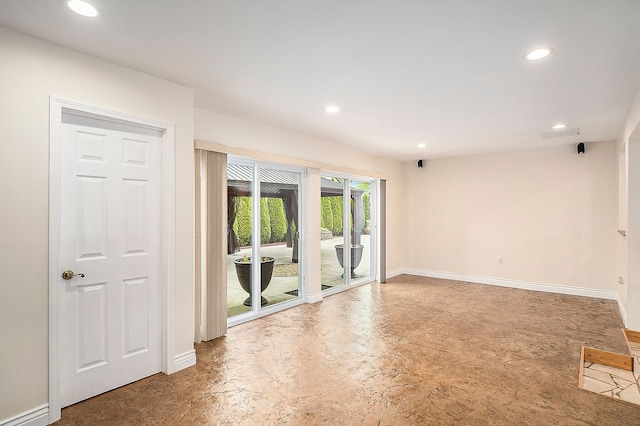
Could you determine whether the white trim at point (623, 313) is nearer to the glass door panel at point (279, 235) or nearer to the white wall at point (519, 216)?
the white wall at point (519, 216)

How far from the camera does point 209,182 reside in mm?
3568

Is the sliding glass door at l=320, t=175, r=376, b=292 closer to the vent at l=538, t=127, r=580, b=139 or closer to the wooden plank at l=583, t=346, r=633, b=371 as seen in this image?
the vent at l=538, t=127, r=580, b=139

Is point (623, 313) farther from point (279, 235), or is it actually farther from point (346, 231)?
point (279, 235)

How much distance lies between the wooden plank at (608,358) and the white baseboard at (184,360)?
12.3 feet

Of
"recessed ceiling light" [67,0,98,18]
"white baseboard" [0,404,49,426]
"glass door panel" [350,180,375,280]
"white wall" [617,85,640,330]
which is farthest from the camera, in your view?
"glass door panel" [350,180,375,280]

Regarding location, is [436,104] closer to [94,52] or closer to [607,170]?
[94,52]

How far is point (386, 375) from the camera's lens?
9.26ft

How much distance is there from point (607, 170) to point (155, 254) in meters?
6.59

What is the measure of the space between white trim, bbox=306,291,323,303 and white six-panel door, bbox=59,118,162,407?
246 cm

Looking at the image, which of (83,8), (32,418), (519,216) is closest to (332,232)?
(519,216)

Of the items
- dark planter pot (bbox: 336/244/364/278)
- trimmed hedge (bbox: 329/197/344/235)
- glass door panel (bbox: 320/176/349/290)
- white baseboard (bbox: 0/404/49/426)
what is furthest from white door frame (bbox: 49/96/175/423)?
dark planter pot (bbox: 336/244/364/278)

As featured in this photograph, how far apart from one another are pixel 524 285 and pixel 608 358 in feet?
10.2

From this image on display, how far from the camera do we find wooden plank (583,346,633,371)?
2973 mm

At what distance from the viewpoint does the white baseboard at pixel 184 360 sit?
2914 mm
